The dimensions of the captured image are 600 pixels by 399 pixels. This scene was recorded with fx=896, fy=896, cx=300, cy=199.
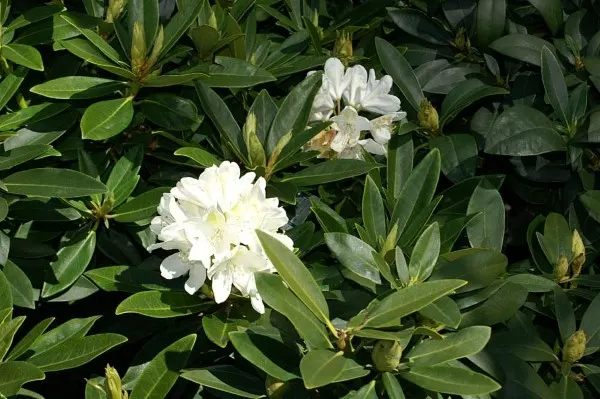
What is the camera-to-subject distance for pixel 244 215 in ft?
5.06

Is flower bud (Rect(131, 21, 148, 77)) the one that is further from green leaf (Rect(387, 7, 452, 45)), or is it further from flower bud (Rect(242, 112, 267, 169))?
green leaf (Rect(387, 7, 452, 45))

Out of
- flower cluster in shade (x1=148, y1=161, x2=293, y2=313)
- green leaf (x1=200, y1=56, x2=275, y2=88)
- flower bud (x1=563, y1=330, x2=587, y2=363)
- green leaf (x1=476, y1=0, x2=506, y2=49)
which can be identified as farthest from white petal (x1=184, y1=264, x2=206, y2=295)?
green leaf (x1=476, y1=0, x2=506, y2=49)

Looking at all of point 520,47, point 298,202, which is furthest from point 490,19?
point 298,202

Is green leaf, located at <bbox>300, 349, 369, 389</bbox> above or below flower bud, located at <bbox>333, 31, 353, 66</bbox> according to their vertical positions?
below

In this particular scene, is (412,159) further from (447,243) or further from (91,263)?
(91,263)

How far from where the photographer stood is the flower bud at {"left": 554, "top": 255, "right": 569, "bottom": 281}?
1.82 metres

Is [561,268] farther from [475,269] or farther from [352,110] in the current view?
[352,110]

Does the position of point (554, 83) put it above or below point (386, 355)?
above

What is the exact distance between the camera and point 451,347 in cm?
141

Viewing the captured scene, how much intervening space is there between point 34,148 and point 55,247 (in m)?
0.27

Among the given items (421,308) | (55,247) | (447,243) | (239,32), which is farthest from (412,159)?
(55,247)

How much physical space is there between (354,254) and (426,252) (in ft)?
0.42

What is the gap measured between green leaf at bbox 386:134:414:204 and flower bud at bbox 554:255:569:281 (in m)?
0.35

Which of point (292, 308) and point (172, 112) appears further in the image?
point (172, 112)
